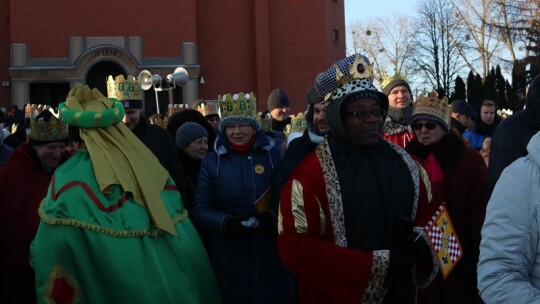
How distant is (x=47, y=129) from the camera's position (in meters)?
5.54

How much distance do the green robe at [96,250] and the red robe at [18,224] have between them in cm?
103

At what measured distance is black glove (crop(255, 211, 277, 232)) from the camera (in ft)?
17.1

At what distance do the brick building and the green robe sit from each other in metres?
28.6

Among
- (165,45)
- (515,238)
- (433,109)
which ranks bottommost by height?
(515,238)

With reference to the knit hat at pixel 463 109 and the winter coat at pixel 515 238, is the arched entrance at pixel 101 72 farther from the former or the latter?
the winter coat at pixel 515 238

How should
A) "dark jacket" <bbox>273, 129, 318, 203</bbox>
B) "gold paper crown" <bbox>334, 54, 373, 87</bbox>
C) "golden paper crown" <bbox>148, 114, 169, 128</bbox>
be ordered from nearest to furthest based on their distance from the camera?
"gold paper crown" <bbox>334, 54, 373, 87</bbox> → "dark jacket" <bbox>273, 129, 318, 203</bbox> → "golden paper crown" <bbox>148, 114, 169, 128</bbox>

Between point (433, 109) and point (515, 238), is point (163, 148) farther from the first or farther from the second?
point (515, 238)

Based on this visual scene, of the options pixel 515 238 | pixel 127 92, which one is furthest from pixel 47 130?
pixel 515 238

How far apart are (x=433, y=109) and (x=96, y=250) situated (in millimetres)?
2906

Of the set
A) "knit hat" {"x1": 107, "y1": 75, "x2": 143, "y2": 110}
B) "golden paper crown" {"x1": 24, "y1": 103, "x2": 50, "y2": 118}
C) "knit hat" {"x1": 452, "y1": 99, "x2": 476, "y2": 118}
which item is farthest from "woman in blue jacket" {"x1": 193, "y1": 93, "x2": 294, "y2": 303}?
"knit hat" {"x1": 452, "y1": 99, "x2": 476, "y2": 118}

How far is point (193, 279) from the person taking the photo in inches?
179

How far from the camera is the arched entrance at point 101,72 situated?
3384cm

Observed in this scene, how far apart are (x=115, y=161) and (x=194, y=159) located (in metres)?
2.54

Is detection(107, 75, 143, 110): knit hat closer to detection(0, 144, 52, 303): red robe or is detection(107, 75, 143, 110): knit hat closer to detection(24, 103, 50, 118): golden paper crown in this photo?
detection(24, 103, 50, 118): golden paper crown
